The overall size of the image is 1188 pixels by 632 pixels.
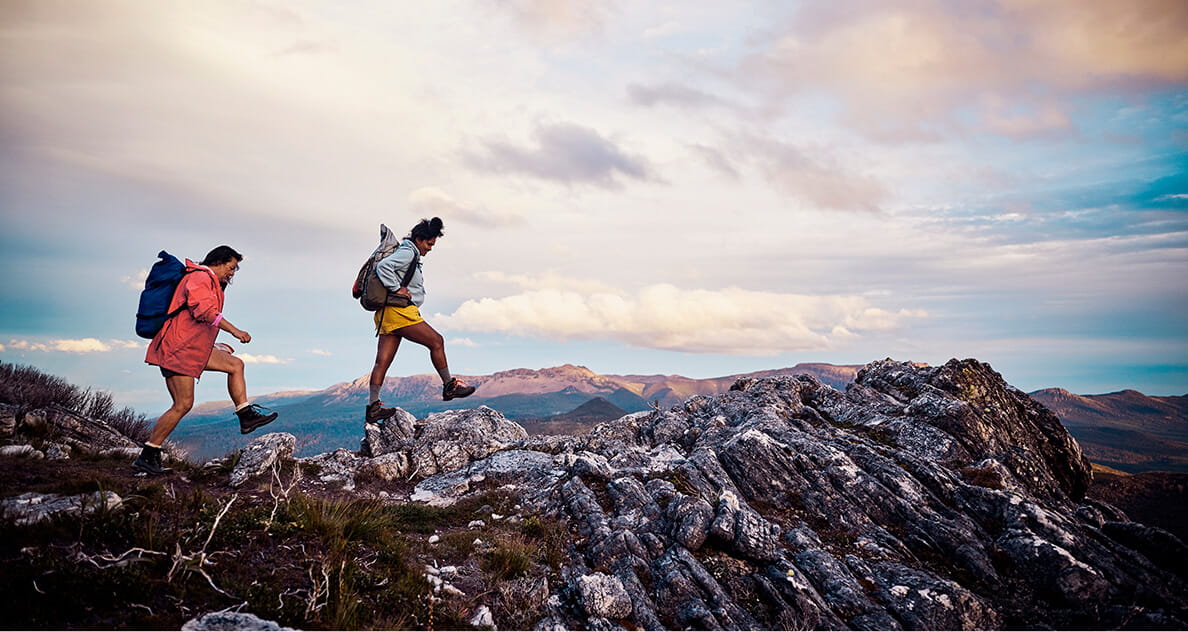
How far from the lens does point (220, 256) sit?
11.4 m

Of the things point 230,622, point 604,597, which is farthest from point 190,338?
point 604,597

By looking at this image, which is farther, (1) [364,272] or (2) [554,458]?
(2) [554,458]

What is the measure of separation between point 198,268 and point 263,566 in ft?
23.7

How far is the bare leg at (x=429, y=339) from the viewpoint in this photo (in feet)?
46.2

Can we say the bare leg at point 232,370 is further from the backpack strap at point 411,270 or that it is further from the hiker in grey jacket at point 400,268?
the backpack strap at point 411,270

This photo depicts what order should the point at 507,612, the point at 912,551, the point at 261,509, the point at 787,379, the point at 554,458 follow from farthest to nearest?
the point at 787,379
the point at 554,458
the point at 912,551
the point at 261,509
the point at 507,612

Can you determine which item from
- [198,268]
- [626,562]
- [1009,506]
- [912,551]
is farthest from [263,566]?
[1009,506]

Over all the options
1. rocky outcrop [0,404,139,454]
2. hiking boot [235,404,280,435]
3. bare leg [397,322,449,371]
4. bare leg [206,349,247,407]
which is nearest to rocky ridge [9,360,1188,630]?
rocky outcrop [0,404,139,454]

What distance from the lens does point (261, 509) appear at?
7.98m

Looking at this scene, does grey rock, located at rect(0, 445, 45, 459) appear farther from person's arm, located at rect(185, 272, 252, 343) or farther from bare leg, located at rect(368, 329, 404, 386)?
bare leg, located at rect(368, 329, 404, 386)

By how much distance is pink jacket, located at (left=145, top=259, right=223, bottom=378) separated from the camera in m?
10.4

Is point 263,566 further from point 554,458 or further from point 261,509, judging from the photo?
point 554,458

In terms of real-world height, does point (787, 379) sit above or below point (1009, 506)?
above

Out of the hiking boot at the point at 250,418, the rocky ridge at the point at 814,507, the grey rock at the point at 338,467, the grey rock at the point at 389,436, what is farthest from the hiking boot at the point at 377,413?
the hiking boot at the point at 250,418
